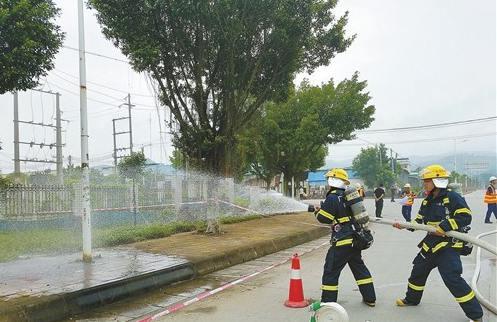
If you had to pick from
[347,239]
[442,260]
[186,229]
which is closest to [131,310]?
[347,239]

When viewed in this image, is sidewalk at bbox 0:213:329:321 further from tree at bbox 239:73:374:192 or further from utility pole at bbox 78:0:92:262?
tree at bbox 239:73:374:192

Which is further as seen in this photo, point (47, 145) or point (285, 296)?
point (47, 145)

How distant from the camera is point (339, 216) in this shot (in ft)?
19.1

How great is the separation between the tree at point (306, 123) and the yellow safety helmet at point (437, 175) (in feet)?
64.8

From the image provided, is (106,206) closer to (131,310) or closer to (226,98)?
(226,98)

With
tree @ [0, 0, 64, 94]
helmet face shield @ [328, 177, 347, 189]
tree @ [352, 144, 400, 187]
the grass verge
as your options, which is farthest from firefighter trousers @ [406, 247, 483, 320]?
tree @ [352, 144, 400, 187]

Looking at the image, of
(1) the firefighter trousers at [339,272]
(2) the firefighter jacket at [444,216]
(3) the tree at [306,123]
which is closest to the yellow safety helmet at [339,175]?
(1) the firefighter trousers at [339,272]

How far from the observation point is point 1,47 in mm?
6523

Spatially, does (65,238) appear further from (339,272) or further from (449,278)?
(449,278)

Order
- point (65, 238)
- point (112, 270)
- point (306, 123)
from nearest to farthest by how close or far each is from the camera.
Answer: point (112, 270)
point (65, 238)
point (306, 123)

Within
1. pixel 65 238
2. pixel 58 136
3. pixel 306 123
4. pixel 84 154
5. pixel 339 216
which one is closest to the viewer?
pixel 339 216

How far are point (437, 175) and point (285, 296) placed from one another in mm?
2712

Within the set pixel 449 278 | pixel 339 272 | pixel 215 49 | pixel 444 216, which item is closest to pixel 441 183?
pixel 444 216

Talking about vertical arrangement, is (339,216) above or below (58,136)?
below
